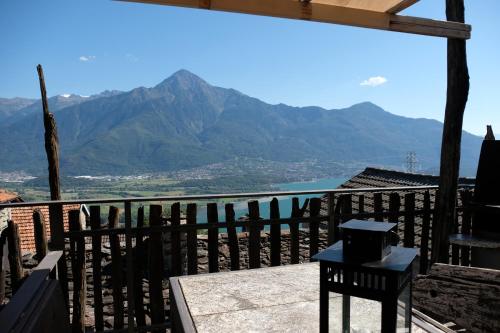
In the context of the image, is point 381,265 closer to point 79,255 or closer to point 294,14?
point 294,14

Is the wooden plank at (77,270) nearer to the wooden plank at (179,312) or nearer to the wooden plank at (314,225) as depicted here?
the wooden plank at (179,312)

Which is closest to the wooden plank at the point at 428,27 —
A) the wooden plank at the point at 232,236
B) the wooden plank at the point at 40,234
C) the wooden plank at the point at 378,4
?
the wooden plank at the point at 378,4

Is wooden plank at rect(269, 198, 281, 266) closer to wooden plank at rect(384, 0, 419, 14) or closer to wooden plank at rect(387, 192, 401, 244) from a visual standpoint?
wooden plank at rect(387, 192, 401, 244)

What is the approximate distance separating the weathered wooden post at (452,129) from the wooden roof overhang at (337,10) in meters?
2.37

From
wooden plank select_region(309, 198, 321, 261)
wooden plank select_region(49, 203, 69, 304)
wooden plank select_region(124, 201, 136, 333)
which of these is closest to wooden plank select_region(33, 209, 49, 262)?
wooden plank select_region(49, 203, 69, 304)

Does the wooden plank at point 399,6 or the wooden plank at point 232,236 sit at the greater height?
the wooden plank at point 399,6

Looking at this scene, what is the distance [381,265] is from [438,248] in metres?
3.93

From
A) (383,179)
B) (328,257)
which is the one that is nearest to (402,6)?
(328,257)

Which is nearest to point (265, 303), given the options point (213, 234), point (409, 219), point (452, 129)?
point (213, 234)

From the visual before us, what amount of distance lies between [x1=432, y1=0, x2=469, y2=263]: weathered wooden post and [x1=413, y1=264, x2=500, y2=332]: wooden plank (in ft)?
9.82

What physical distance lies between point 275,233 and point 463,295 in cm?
210

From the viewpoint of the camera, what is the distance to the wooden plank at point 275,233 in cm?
371

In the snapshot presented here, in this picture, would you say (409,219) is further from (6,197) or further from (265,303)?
(6,197)

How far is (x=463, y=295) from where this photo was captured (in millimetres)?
1784
